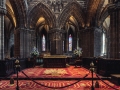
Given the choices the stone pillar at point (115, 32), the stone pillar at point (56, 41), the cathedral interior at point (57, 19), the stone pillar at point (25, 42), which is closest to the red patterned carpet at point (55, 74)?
the stone pillar at point (115, 32)

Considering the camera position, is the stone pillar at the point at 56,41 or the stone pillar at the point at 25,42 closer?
the stone pillar at the point at 25,42

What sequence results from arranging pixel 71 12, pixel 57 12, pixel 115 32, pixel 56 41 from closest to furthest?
1. pixel 115 32
2. pixel 57 12
3. pixel 56 41
4. pixel 71 12

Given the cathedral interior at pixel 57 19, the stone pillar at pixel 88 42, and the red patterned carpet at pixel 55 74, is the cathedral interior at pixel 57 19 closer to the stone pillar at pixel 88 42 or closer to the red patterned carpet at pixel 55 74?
the stone pillar at pixel 88 42

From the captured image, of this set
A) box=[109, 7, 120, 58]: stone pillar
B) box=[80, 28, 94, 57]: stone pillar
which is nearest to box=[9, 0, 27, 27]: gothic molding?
box=[80, 28, 94, 57]: stone pillar

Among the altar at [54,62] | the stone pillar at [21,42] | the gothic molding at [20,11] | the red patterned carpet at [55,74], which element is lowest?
the red patterned carpet at [55,74]

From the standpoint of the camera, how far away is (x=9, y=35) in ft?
108

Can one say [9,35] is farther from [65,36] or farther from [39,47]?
[65,36]

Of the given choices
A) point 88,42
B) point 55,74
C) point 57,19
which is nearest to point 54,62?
point 55,74

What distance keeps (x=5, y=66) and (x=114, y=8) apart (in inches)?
339

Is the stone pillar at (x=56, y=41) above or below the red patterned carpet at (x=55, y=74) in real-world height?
above

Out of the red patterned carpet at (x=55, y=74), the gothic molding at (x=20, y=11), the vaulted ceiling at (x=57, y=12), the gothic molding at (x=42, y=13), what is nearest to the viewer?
the red patterned carpet at (x=55, y=74)

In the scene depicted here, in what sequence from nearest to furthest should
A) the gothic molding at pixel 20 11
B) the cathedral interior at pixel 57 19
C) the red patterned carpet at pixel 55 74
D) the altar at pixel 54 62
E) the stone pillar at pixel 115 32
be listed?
the red patterned carpet at pixel 55 74, the stone pillar at pixel 115 32, the altar at pixel 54 62, the gothic molding at pixel 20 11, the cathedral interior at pixel 57 19

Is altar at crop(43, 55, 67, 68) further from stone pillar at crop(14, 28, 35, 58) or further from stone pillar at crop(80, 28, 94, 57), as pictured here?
stone pillar at crop(80, 28, 94, 57)

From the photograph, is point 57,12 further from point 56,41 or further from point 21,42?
point 21,42
